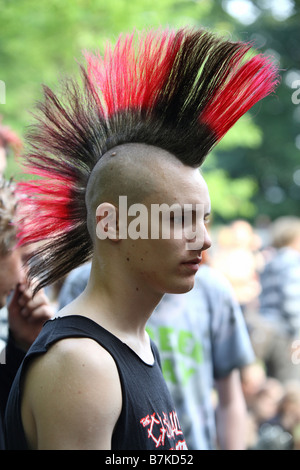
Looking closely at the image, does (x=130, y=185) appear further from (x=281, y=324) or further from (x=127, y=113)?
(x=281, y=324)

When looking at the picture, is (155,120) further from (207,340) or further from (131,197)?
(207,340)

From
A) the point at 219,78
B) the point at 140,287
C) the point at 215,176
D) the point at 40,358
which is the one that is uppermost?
the point at 215,176

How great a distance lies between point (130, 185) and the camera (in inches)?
74.4

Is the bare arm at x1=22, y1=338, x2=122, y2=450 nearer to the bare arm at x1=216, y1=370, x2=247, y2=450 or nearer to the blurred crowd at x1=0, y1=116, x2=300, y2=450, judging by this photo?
the blurred crowd at x1=0, y1=116, x2=300, y2=450

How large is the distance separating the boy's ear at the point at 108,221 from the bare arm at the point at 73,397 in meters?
0.36

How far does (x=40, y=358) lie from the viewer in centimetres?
171

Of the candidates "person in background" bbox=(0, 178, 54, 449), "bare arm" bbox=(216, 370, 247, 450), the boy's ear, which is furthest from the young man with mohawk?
"bare arm" bbox=(216, 370, 247, 450)

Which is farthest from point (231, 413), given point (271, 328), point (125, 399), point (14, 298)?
point (271, 328)

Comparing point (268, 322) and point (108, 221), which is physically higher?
point (108, 221)

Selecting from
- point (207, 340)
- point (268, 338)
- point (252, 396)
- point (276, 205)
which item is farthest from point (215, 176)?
point (276, 205)

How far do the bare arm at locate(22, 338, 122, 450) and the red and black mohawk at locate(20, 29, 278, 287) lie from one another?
1.81 ft

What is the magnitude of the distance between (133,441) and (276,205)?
2293cm

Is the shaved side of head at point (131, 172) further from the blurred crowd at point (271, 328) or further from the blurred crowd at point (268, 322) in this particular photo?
the blurred crowd at point (271, 328)

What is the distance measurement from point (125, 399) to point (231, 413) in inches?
76.0
